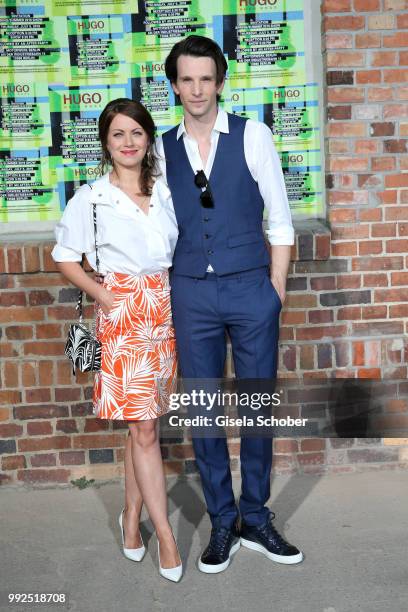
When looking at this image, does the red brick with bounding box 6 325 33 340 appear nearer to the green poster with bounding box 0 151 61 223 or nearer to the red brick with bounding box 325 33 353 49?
the green poster with bounding box 0 151 61 223

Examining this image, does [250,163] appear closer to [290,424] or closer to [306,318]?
[306,318]

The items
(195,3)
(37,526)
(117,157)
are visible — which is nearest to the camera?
(117,157)

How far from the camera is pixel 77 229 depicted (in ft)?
11.0

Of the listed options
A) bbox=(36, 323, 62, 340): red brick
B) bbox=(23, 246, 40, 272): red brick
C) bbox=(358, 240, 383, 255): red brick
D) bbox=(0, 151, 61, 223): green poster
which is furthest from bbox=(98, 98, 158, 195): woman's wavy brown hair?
bbox=(358, 240, 383, 255): red brick

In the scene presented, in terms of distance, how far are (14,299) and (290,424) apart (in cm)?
159

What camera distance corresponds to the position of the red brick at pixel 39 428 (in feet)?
14.6

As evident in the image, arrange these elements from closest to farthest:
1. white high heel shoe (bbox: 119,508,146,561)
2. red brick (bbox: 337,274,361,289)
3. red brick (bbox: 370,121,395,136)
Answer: white high heel shoe (bbox: 119,508,146,561) → red brick (bbox: 370,121,395,136) → red brick (bbox: 337,274,361,289)

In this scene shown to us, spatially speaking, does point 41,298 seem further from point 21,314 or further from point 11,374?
point 11,374

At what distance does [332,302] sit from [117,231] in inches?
59.0

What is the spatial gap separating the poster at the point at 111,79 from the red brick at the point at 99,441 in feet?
3.89

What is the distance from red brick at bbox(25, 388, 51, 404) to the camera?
443 cm

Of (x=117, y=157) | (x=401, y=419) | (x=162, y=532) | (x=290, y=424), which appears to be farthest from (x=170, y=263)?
(x=401, y=419)

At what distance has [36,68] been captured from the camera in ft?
14.3

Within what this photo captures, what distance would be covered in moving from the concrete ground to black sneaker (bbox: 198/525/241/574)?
0.11 feet
